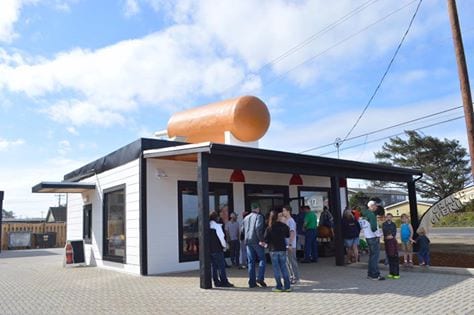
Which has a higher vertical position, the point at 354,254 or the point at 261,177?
the point at 261,177

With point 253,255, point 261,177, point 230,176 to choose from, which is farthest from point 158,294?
point 261,177

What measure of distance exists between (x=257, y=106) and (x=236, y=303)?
8950 millimetres

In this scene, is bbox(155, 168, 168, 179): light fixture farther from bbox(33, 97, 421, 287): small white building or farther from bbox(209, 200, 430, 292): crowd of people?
bbox(209, 200, 430, 292): crowd of people

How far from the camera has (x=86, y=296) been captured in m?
8.39

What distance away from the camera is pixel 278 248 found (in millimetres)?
8219

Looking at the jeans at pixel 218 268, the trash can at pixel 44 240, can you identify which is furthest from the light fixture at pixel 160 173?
the trash can at pixel 44 240

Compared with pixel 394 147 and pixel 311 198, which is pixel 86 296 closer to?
pixel 311 198

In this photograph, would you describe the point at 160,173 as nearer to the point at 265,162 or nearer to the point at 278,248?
the point at 265,162

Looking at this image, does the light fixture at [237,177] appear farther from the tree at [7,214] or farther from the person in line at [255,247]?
the tree at [7,214]

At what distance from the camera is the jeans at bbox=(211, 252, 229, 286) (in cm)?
880

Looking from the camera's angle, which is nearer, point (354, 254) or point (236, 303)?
point (236, 303)

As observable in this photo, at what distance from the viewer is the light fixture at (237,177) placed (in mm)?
13125

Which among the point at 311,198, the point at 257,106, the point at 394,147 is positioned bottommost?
the point at 311,198

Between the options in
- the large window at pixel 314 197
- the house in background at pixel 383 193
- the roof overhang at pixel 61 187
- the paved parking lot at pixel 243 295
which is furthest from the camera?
the house in background at pixel 383 193
